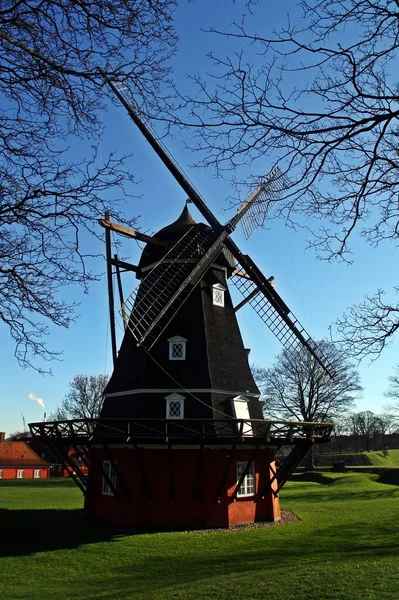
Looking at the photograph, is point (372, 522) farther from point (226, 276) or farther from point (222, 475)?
point (226, 276)

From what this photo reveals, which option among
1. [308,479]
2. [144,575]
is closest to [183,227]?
[144,575]

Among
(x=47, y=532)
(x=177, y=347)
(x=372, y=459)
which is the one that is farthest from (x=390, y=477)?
(x=47, y=532)

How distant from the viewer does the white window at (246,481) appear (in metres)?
16.9

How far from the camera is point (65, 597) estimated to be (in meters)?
9.53

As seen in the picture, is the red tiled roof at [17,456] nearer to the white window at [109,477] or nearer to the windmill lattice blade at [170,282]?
the white window at [109,477]

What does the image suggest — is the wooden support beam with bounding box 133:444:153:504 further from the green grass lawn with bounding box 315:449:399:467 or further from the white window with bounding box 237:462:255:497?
the green grass lawn with bounding box 315:449:399:467

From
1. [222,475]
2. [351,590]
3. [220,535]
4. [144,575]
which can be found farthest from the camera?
[222,475]

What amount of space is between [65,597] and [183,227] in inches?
540

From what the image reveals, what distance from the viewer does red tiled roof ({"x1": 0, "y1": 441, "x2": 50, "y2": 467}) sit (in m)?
61.4

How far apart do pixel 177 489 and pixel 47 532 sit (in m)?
4.39

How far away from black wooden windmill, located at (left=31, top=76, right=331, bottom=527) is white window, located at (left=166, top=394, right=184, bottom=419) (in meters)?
0.03

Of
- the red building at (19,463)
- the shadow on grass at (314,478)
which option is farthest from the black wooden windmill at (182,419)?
the red building at (19,463)

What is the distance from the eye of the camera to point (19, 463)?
61.8 metres

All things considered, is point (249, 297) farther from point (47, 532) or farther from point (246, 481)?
point (47, 532)
